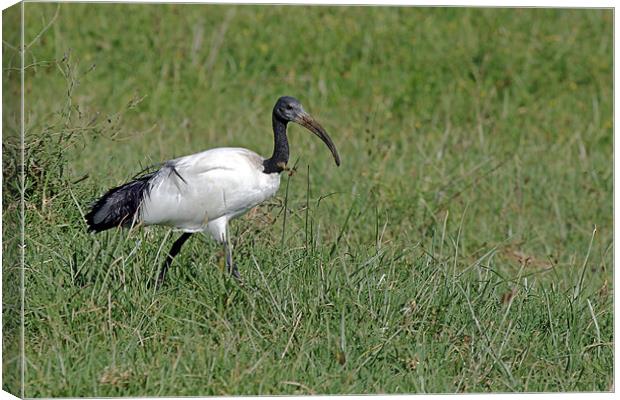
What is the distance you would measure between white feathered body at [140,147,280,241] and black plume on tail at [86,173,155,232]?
36 mm

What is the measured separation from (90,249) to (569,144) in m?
4.50

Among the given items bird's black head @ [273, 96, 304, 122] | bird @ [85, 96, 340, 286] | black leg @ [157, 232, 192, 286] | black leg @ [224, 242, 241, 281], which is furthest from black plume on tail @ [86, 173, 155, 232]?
bird's black head @ [273, 96, 304, 122]

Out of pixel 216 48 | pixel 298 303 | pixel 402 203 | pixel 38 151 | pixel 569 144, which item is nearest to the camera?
pixel 298 303

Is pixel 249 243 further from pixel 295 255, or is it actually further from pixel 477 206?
pixel 477 206

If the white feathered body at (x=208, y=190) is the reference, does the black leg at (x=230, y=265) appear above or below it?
below

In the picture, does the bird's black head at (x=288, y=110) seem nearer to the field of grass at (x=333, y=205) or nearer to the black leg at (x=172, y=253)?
the field of grass at (x=333, y=205)

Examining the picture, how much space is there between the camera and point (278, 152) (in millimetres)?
6234

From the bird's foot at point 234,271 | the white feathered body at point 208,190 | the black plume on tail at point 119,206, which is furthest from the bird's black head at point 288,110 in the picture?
the bird's foot at point 234,271

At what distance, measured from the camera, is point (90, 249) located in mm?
5824

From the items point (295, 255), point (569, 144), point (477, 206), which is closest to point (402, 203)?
point (477, 206)

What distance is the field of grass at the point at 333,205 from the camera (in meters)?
5.48

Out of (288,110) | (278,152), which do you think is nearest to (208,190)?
(278,152)

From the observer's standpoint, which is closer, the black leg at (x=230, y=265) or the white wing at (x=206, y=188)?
the black leg at (x=230, y=265)

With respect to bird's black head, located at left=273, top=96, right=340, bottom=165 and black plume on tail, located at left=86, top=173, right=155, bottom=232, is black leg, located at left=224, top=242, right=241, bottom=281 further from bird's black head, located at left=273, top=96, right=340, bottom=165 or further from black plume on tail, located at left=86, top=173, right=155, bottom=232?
bird's black head, located at left=273, top=96, right=340, bottom=165
